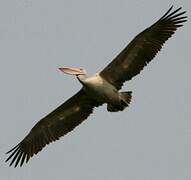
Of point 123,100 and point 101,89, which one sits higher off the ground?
point 101,89

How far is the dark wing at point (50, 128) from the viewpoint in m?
25.0

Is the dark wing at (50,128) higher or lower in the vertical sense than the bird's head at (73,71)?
lower

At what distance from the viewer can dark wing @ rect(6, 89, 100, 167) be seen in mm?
25031

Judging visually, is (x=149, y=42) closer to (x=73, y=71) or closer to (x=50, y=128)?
(x=73, y=71)

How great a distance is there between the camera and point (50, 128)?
2530 centimetres

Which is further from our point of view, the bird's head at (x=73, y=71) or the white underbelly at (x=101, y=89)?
the bird's head at (x=73, y=71)

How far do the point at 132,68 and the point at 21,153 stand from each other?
3.86 meters

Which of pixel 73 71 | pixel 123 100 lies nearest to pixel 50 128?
pixel 73 71

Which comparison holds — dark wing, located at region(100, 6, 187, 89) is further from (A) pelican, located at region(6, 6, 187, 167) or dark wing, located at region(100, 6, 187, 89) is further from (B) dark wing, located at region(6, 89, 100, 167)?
(B) dark wing, located at region(6, 89, 100, 167)

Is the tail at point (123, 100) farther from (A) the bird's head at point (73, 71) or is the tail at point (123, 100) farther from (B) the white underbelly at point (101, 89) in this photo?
(A) the bird's head at point (73, 71)

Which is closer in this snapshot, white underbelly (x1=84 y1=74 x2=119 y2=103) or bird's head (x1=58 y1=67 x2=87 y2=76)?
white underbelly (x1=84 y1=74 x2=119 y2=103)

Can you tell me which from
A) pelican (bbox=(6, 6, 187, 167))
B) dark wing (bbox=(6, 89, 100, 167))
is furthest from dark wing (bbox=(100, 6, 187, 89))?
dark wing (bbox=(6, 89, 100, 167))

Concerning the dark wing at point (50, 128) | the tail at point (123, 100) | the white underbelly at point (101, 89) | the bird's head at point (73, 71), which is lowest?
the tail at point (123, 100)

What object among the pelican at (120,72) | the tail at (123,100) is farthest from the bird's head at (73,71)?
the tail at (123,100)
